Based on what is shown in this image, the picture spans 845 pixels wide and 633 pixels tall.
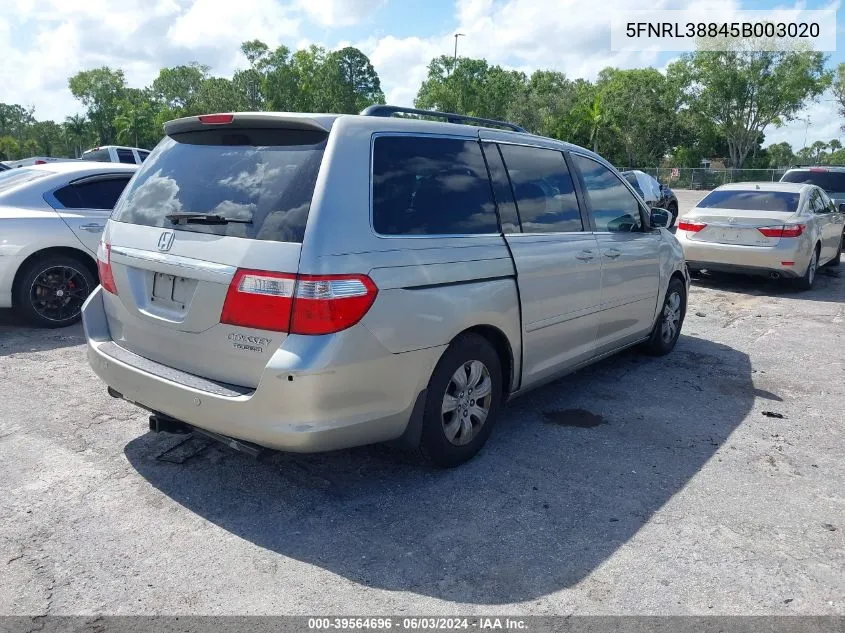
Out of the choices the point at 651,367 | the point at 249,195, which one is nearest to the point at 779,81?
the point at 651,367

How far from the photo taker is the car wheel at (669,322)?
6176mm

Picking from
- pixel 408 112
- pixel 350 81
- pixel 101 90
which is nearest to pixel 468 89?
pixel 350 81

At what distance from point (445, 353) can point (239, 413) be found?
110 cm

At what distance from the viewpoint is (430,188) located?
3.65 m

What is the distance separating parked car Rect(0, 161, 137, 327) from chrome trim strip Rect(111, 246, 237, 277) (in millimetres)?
3443

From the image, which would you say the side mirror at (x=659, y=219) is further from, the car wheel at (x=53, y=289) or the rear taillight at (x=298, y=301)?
the car wheel at (x=53, y=289)

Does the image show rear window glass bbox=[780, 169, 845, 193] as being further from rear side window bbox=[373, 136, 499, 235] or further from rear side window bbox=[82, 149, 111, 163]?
rear side window bbox=[82, 149, 111, 163]

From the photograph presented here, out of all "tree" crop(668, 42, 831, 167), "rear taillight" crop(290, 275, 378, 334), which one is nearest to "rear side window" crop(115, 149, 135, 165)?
"rear taillight" crop(290, 275, 378, 334)

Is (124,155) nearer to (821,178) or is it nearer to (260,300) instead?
(821,178)

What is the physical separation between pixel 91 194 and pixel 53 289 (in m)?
1.09

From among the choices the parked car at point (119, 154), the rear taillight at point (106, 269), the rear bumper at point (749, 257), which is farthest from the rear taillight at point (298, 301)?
the parked car at point (119, 154)

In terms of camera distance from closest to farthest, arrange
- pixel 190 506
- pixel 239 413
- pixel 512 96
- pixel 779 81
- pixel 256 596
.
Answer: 1. pixel 256 596
2. pixel 239 413
3. pixel 190 506
4. pixel 779 81
5. pixel 512 96

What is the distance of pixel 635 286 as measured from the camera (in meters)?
5.41

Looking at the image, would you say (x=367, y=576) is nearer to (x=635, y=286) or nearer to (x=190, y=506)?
(x=190, y=506)
